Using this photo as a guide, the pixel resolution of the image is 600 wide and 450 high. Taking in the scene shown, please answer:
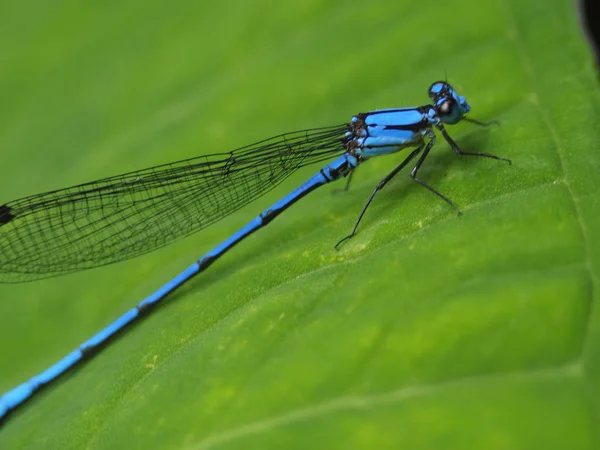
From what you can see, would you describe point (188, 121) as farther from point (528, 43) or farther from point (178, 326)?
point (528, 43)

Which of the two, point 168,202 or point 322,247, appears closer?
point 322,247

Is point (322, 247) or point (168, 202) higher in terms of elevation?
point (168, 202)

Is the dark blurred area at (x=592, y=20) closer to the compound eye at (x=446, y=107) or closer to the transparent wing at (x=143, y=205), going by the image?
the compound eye at (x=446, y=107)

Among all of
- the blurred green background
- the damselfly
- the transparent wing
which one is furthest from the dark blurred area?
the transparent wing

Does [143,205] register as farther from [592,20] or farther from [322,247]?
[592,20]

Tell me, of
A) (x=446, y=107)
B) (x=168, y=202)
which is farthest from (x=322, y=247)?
(x=168, y=202)

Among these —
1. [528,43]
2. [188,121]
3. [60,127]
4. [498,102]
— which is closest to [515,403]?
[498,102]
